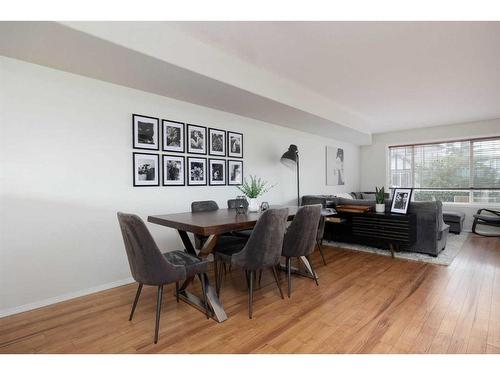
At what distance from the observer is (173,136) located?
3285 millimetres

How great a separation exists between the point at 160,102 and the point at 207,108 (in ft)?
2.22

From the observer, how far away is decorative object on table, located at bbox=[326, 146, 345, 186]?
6.15 metres

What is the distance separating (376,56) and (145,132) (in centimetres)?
260

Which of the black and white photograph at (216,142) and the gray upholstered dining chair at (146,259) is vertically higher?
the black and white photograph at (216,142)

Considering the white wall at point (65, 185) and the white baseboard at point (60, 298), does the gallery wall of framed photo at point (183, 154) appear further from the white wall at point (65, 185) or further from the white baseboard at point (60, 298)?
the white baseboard at point (60, 298)

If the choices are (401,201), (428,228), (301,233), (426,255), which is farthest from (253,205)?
(426,255)

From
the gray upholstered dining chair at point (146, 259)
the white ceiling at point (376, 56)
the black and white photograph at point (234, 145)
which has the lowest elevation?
the gray upholstered dining chair at point (146, 259)

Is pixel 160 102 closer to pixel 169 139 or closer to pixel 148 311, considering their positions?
pixel 169 139

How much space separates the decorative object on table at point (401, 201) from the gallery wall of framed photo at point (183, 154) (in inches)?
88.4

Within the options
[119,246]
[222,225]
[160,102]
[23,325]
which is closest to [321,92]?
[160,102]

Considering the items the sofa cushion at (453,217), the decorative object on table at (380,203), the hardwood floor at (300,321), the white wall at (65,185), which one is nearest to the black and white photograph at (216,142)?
the white wall at (65,185)

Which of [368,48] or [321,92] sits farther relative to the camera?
[321,92]

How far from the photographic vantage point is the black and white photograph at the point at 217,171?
372 cm
